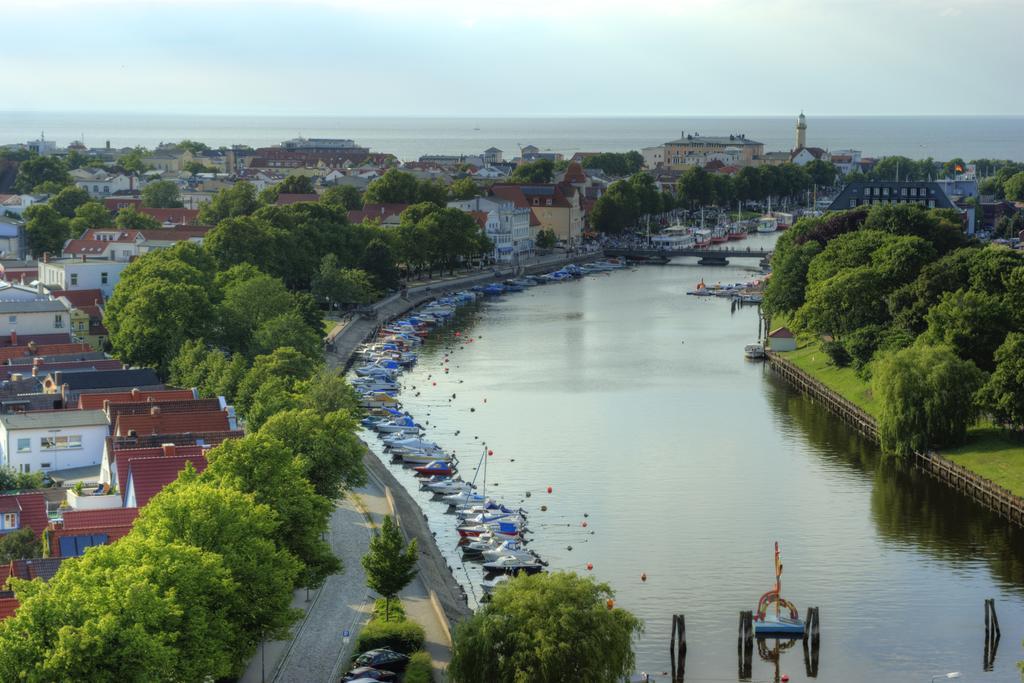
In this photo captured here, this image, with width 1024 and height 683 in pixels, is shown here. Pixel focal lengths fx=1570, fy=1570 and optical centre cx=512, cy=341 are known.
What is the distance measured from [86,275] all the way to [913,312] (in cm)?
3448

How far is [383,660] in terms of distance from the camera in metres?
28.1

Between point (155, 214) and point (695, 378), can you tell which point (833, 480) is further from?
point (155, 214)

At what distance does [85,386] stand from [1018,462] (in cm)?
2677

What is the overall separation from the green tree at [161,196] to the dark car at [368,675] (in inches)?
3236

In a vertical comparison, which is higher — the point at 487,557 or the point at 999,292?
the point at 999,292

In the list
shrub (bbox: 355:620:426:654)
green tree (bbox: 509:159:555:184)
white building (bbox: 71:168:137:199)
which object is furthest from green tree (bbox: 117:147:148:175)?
shrub (bbox: 355:620:426:654)

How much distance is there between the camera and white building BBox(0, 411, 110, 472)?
40.2 metres

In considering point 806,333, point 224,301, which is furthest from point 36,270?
point 806,333

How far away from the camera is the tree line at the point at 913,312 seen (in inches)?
1804

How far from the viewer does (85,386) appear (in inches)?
1818

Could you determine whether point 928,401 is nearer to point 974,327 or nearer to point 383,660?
point 974,327

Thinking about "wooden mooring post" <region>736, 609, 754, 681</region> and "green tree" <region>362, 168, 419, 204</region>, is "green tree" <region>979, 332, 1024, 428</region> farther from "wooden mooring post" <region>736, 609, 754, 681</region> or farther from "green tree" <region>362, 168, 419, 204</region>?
"green tree" <region>362, 168, 419, 204</region>

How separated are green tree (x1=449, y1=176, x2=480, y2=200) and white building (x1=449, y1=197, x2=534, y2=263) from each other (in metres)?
6.37

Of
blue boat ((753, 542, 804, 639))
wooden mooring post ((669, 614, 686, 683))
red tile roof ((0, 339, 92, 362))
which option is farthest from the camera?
red tile roof ((0, 339, 92, 362))
